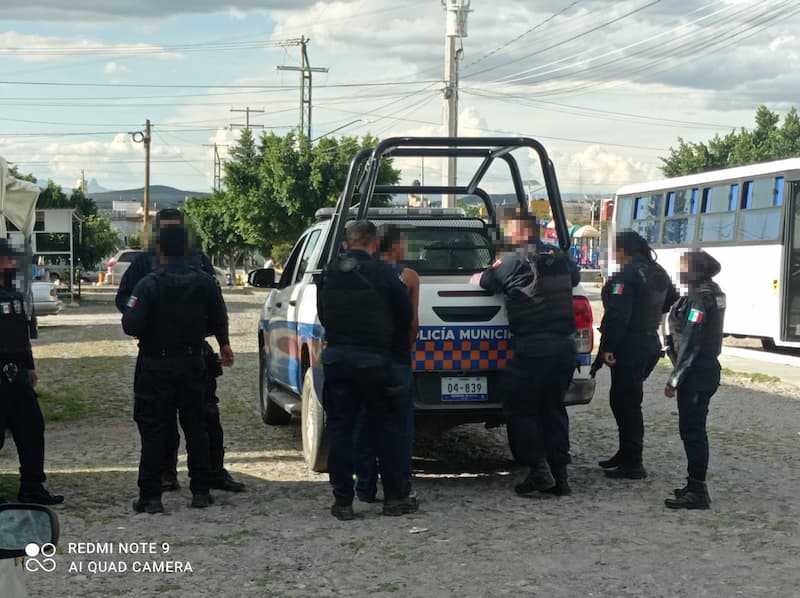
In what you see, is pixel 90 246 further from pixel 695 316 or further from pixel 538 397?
pixel 695 316

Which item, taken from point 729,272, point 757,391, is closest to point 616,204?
point 729,272

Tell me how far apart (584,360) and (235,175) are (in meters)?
46.1

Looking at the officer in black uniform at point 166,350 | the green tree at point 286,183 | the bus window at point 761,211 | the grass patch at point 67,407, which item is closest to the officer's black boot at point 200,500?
the officer in black uniform at point 166,350

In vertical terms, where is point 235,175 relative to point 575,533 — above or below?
above

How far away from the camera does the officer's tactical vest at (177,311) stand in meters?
7.13

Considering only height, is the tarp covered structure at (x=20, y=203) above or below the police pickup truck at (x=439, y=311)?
above

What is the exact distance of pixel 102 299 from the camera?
42375mm

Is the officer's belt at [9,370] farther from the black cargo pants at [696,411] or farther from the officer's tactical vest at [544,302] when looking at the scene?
the black cargo pants at [696,411]

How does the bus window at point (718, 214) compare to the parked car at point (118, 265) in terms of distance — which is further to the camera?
the parked car at point (118, 265)

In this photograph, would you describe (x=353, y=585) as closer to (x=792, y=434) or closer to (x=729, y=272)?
(x=792, y=434)

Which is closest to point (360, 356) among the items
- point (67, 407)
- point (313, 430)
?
point (313, 430)

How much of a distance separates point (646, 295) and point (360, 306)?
7.51 feet

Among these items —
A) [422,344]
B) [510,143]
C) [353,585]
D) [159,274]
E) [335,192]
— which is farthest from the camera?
[335,192]

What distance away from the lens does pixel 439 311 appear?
306 inches
